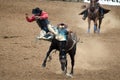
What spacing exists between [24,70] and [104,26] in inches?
561

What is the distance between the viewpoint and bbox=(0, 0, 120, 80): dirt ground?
15.5m

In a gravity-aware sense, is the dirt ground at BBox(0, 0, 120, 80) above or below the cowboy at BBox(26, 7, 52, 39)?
below

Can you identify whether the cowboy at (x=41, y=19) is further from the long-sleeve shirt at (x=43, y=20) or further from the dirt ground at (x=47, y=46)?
the dirt ground at (x=47, y=46)

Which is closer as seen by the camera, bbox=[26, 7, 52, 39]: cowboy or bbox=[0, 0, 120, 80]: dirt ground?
bbox=[26, 7, 52, 39]: cowboy

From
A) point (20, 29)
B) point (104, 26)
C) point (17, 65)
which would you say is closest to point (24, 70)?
point (17, 65)

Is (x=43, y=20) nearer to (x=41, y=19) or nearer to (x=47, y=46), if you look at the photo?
(x=41, y=19)

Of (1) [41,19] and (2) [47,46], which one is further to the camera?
(2) [47,46]

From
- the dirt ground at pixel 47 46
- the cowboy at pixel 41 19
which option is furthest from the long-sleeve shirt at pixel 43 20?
Result: the dirt ground at pixel 47 46

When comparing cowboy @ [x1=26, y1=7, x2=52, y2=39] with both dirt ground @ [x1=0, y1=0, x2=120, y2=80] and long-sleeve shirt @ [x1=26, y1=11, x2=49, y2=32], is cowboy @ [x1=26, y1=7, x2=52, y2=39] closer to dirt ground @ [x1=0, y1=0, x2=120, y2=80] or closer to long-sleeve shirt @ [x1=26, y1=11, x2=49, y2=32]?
long-sleeve shirt @ [x1=26, y1=11, x2=49, y2=32]

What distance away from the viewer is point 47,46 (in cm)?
2064

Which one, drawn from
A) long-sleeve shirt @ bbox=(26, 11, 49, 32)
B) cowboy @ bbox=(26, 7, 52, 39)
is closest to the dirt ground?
cowboy @ bbox=(26, 7, 52, 39)

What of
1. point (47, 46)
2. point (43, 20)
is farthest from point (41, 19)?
point (47, 46)

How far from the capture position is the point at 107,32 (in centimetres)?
2716

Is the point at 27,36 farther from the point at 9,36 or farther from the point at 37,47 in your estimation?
the point at 37,47
